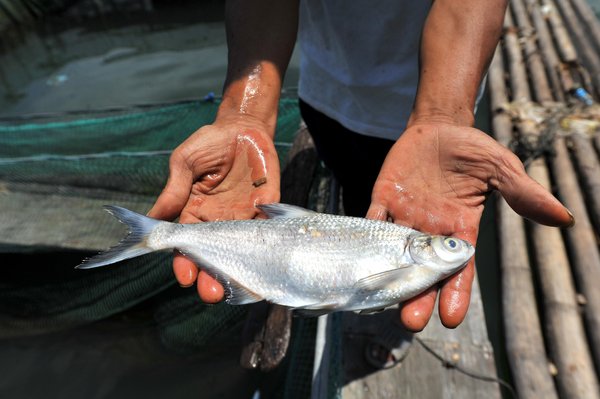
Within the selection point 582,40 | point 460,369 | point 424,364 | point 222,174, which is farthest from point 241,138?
point 582,40

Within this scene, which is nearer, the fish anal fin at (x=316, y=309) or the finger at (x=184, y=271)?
the fish anal fin at (x=316, y=309)

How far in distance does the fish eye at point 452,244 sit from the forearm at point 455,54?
2.38 feet

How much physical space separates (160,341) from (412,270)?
3774mm

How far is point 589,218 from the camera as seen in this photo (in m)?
4.69

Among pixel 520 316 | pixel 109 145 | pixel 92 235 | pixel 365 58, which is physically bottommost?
pixel 520 316

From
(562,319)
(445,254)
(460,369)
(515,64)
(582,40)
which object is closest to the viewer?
(445,254)

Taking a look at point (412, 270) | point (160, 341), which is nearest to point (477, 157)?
point (412, 270)

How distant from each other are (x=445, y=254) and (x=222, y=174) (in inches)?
61.9

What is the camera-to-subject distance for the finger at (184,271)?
2.39 m

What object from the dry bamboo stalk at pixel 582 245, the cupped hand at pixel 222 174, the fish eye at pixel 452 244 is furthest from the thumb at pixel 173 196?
the dry bamboo stalk at pixel 582 245

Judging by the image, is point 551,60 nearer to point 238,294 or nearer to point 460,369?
point 460,369

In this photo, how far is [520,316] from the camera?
12.7 feet

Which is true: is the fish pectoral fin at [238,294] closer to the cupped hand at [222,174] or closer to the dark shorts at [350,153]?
the cupped hand at [222,174]

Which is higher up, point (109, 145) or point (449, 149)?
point (449, 149)
